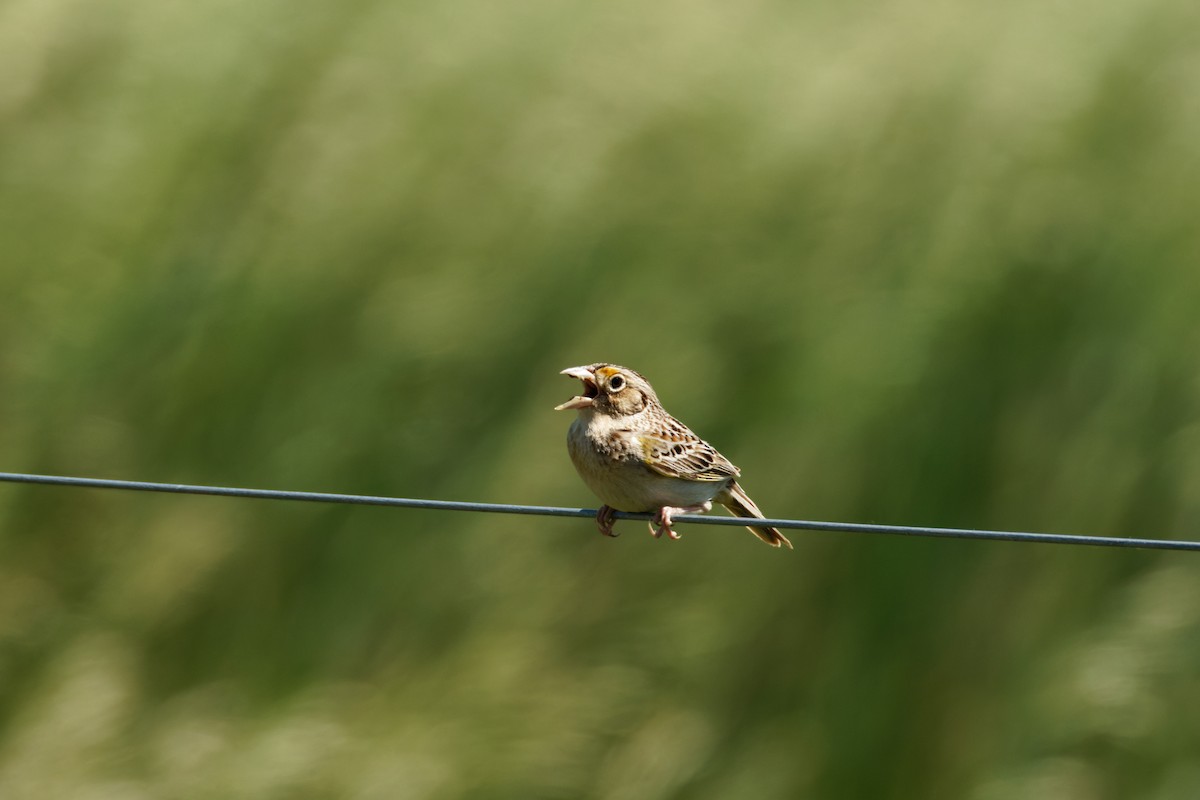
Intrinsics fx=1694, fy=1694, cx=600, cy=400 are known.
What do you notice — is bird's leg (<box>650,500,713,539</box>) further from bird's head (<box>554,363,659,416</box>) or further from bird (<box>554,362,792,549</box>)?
bird's head (<box>554,363,659,416</box>)

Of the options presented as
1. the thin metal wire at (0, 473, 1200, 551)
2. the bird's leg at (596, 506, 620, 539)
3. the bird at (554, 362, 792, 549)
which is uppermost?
the bird at (554, 362, 792, 549)

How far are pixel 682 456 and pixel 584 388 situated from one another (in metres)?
0.40

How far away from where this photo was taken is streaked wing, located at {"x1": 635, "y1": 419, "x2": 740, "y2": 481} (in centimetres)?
516

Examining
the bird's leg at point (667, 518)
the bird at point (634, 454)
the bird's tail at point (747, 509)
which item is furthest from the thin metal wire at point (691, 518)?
the bird's tail at point (747, 509)

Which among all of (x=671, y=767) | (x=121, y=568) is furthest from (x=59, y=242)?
(x=671, y=767)

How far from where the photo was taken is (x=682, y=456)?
5242mm

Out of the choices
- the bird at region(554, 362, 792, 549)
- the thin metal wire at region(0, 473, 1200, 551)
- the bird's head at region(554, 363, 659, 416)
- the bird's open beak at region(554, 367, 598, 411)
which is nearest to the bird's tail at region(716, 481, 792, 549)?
the bird at region(554, 362, 792, 549)

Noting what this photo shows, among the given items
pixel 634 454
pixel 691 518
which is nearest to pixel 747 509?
pixel 634 454

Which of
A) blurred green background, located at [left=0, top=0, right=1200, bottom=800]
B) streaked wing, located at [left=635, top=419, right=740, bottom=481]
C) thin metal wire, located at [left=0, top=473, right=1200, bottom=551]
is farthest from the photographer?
blurred green background, located at [left=0, top=0, right=1200, bottom=800]

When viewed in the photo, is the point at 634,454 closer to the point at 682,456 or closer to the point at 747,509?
the point at 682,456

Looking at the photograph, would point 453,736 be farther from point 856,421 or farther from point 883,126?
point 883,126

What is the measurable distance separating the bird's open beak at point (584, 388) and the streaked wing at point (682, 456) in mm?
196

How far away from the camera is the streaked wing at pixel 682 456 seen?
516 centimetres

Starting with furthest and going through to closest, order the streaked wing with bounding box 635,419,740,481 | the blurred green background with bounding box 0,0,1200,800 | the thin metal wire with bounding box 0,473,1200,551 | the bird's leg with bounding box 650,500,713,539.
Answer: the blurred green background with bounding box 0,0,1200,800
the streaked wing with bounding box 635,419,740,481
the bird's leg with bounding box 650,500,713,539
the thin metal wire with bounding box 0,473,1200,551
